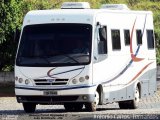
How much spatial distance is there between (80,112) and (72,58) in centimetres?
189

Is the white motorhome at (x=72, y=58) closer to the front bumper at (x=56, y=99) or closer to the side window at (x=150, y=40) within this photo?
the front bumper at (x=56, y=99)

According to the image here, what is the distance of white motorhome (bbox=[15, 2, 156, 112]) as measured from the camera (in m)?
23.0

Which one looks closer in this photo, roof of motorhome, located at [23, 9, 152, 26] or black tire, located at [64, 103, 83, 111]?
roof of motorhome, located at [23, 9, 152, 26]

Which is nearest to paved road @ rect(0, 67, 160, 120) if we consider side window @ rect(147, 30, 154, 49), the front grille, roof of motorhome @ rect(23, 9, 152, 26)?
the front grille

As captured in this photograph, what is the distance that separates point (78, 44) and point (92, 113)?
6.97ft

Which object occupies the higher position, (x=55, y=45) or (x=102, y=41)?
(x=102, y=41)

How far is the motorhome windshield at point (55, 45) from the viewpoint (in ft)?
76.1

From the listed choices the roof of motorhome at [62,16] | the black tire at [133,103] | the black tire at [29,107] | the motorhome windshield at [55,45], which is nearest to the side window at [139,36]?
the black tire at [133,103]

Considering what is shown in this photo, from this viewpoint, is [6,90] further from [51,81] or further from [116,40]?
[51,81]

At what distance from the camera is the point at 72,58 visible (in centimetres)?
2314

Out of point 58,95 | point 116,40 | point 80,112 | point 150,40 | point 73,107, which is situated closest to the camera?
point 58,95

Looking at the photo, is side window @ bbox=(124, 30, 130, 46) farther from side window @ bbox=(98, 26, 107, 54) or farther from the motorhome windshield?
the motorhome windshield

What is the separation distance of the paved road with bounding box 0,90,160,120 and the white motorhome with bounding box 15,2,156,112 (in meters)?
0.49

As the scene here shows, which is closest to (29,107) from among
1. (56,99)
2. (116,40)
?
(56,99)
